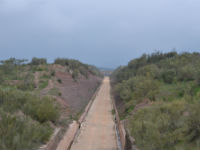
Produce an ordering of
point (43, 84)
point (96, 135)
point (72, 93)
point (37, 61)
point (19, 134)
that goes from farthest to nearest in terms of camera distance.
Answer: point (37, 61) < point (72, 93) < point (43, 84) < point (96, 135) < point (19, 134)

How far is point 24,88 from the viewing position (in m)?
26.2

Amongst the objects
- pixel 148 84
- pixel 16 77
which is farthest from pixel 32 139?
pixel 16 77

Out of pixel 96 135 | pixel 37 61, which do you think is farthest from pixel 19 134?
pixel 37 61

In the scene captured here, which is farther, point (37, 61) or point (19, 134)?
point (37, 61)

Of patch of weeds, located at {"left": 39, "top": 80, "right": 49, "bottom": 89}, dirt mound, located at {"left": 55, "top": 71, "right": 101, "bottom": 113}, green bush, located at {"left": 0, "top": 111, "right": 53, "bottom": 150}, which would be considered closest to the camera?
green bush, located at {"left": 0, "top": 111, "right": 53, "bottom": 150}

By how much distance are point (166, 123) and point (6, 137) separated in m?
5.71

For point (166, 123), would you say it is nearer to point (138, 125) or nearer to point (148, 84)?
point (138, 125)

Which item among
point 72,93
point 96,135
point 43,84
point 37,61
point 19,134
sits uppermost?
point 37,61

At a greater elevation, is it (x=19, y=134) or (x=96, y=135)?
(x=19, y=134)

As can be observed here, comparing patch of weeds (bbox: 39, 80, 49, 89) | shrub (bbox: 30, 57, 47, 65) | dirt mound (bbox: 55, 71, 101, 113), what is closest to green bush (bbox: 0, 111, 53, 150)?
dirt mound (bbox: 55, 71, 101, 113)

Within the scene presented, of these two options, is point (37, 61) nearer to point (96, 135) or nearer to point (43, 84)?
point (43, 84)

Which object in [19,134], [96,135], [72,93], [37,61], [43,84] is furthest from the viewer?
[37,61]

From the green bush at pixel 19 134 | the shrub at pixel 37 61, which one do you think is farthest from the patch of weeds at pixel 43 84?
the shrub at pixel 37 61

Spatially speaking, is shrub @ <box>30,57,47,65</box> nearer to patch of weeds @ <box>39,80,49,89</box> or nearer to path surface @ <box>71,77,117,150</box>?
patch of weeds @ <box>39,80,49,89</box>
